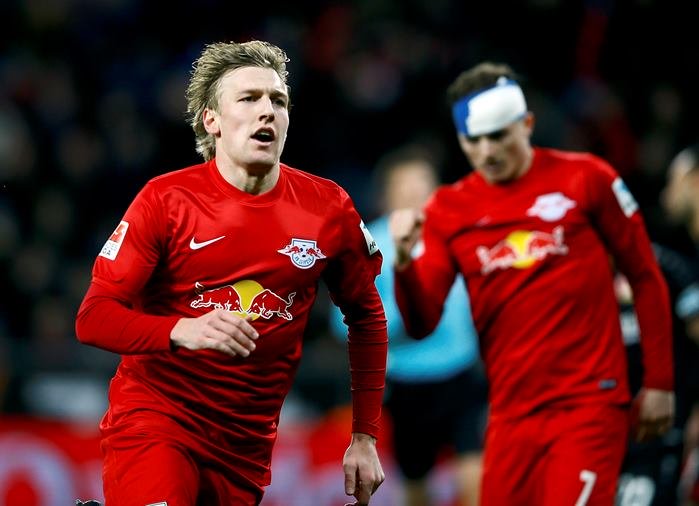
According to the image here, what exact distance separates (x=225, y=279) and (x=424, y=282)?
4.76 feet

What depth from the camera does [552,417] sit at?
5.21m

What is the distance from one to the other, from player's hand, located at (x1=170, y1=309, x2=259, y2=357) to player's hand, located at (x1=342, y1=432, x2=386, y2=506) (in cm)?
91

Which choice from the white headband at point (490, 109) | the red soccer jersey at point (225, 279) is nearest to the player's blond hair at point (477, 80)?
the white headband at point (490, 109)

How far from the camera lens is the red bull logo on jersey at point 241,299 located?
13.8 feet

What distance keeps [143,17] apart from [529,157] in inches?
285

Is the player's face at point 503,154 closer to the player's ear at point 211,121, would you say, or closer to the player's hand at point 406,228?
the player's hand at point 406,228

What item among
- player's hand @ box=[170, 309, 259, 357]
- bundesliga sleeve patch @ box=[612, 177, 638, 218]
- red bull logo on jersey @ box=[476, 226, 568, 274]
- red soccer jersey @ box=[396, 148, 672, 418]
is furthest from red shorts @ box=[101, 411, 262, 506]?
bundesliga sleeve patch @ box=[612, 177, 638, 218]

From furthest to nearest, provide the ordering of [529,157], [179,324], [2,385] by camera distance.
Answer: [2,385], [529,157], [179,324]

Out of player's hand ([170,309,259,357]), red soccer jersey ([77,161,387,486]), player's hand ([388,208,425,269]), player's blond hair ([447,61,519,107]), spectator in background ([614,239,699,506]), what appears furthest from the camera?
spectator in background ([614,239,699,506])

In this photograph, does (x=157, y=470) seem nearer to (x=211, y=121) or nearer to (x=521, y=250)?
(x=211, y=121)

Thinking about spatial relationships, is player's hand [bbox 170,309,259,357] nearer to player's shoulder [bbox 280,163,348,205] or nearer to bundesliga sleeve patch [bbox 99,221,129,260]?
bundesliga sleeve patch [bbox 99,221,129,260]

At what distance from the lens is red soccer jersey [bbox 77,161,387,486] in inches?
163

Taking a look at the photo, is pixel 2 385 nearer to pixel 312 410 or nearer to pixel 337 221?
pixel 312 410

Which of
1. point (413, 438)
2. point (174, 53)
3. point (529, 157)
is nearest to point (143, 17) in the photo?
point (174, 53)
